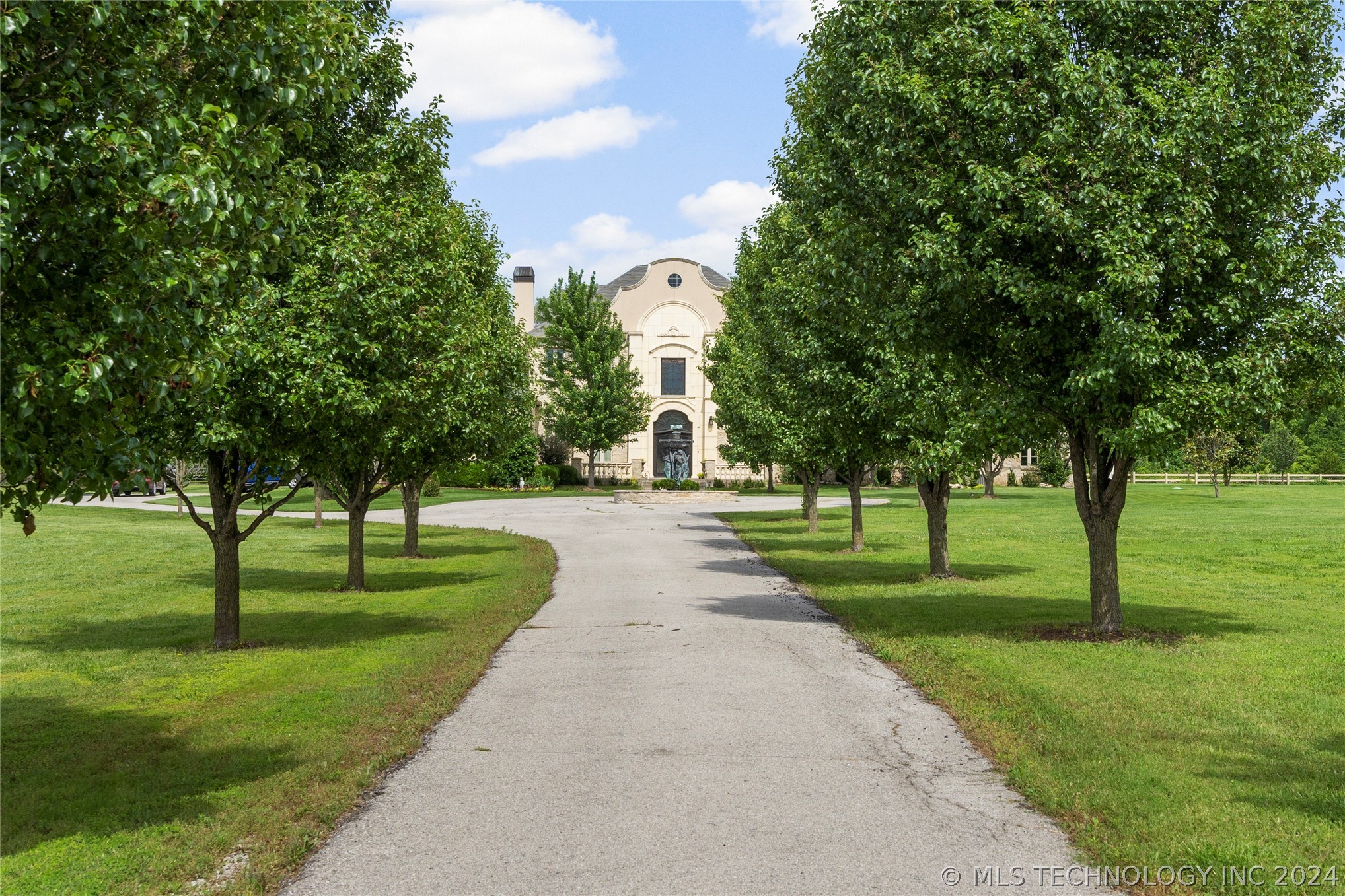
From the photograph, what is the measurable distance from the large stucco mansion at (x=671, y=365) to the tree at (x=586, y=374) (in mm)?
5922

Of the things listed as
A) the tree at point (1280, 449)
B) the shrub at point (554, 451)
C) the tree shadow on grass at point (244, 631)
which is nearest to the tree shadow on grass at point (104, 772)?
the tree shadow on grass at point (244, 631)

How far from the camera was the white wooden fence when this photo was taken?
81.5m

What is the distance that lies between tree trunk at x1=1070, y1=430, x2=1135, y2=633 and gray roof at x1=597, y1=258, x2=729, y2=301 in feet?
190

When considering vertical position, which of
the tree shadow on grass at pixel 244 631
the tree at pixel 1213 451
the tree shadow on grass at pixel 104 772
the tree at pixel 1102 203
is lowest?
the tree shadow on grass at pixel 244 631

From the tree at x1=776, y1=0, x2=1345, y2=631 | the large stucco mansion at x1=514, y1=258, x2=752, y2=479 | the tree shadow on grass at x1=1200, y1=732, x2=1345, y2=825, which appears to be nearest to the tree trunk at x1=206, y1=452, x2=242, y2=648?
the tree at x1=776, y1=0, x2=1345, y2=631

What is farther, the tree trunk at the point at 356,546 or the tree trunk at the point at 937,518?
the tree trunk at the point at 937,518

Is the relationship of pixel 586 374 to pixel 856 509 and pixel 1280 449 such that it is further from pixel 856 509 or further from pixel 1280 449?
pixel 1280 449

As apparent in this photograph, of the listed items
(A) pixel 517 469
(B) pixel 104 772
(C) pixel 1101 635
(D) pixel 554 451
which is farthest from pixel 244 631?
(D) pixel 554 451

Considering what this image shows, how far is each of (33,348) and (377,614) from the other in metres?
10.6

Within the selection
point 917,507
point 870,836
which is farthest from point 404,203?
point 917,507

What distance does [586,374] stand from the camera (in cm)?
6512

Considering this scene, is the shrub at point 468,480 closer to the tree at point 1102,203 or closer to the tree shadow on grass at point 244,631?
the tree shadow on grass at point 244,631

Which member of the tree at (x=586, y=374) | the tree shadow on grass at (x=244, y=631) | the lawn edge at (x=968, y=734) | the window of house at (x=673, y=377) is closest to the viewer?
the lawn edge at (x=968, y=734)

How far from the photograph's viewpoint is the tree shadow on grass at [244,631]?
13508 mm
